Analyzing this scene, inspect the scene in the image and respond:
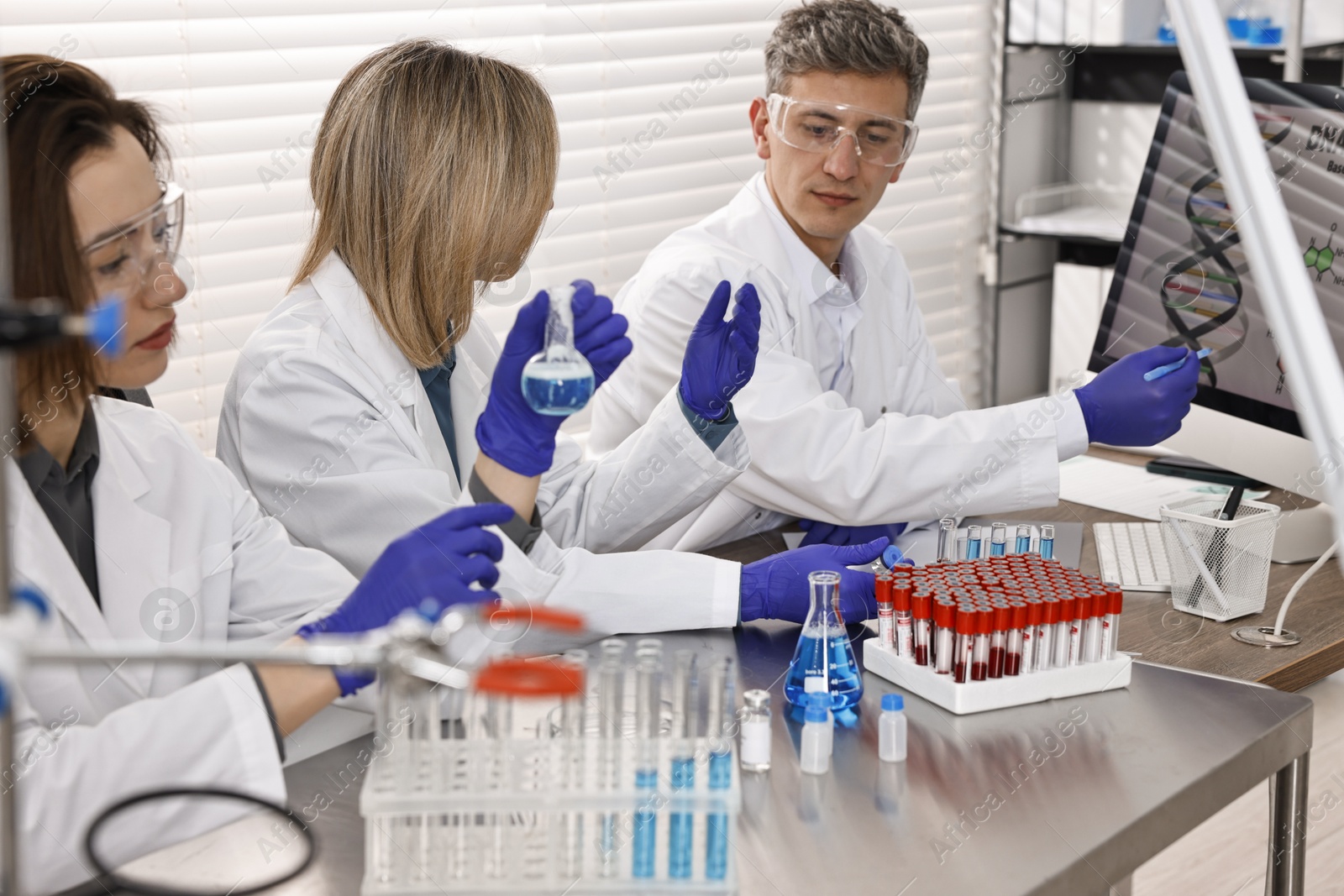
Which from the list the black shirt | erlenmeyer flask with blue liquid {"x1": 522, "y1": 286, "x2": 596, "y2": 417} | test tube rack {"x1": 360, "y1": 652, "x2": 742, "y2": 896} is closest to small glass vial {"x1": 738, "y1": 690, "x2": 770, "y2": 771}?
test tube rack {"x1": 360, "y1": 652, "x2": 742, "y2": 896}

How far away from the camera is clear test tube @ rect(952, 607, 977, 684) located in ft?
4.52

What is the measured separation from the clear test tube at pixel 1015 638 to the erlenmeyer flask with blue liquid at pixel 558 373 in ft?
1.79

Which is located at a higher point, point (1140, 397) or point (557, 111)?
point (557, 111)

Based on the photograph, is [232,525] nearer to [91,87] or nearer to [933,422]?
[91,87]

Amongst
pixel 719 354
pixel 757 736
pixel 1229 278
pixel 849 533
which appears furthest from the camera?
pixel 849 533

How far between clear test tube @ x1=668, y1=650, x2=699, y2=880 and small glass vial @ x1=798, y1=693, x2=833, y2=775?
0.23 meters

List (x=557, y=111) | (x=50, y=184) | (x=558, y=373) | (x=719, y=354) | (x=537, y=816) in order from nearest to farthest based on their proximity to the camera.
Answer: (x=537, y=816), (x=50, y=184), (x=558, y=373), (x=719, y=354), (x=557, y=111)

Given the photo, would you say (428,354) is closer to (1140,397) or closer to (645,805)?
(645,805)

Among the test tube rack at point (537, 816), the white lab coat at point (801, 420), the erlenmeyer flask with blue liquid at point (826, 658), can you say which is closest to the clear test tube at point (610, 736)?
the test tube rack at point (537, 816)

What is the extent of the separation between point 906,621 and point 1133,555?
0.63m

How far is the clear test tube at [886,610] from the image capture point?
1.47 metres

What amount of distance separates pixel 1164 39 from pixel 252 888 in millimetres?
3453

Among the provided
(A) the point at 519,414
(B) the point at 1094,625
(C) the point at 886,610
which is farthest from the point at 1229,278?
(A) the point at 519,414

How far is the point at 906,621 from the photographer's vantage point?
1461 millimetres
